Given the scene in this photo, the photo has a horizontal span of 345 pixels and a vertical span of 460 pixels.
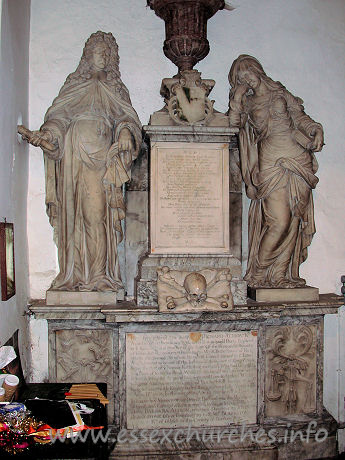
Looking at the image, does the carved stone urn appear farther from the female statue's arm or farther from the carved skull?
the carved skull

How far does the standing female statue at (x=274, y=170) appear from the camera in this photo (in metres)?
4.27

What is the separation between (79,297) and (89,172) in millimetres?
1026

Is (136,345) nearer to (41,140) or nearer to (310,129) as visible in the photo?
(41,140)

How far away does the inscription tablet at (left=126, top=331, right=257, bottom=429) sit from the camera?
3.93 meters

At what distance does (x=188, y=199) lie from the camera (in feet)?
13.4

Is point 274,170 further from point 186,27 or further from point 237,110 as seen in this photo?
point 186,27

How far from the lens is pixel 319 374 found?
4.28 meters

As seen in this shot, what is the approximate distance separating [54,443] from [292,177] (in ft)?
9.11

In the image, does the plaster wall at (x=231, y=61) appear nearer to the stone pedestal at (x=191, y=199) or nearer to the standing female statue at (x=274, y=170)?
the standing female statue at (x=274, y=170)

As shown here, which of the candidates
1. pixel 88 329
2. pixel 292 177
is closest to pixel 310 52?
pixel 292 177

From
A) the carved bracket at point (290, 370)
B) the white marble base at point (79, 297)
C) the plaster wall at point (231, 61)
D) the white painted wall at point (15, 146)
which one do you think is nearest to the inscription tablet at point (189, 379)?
the carved bracket at point (290, 370)

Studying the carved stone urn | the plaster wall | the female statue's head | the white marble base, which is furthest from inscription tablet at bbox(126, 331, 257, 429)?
the carved stone urn

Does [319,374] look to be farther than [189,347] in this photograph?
Yes

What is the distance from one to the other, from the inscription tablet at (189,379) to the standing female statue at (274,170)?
2.33ft
